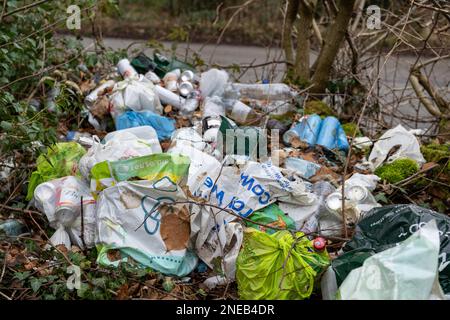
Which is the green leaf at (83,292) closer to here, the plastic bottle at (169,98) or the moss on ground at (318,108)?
the plastic bottle at (169,98)

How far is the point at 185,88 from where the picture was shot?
5.02 metres

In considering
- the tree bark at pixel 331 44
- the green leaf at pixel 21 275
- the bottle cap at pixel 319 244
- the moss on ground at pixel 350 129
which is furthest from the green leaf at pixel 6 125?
the tree bark at pixel 331 44

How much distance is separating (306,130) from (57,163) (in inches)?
69.8

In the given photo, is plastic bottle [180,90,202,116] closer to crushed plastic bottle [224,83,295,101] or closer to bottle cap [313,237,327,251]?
crushed plastic bottle [224,83,295,101]

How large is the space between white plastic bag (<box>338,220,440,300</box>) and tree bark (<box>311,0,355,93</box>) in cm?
278

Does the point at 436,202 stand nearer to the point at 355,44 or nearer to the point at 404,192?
the point at 404,192

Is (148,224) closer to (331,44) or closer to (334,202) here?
(334,202)

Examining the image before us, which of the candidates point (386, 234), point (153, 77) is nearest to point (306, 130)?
point (153, 77)

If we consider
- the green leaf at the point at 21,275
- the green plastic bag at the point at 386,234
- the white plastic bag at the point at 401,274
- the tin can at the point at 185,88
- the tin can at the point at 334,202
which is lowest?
the tin can at the point at 185,88

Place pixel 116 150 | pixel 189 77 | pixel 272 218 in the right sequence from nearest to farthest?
pixel 272 218 → pixel 116 150 → pixel 189 77

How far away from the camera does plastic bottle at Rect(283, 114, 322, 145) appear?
14.6 ft

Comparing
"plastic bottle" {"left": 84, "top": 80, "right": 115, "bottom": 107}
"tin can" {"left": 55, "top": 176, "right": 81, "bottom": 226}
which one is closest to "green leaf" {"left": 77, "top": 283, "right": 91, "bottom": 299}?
"tin can" {"left": 55, "top": 176, "right": 81, "bottom": 226}

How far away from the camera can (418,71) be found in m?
5.05

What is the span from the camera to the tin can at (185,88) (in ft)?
16.3
